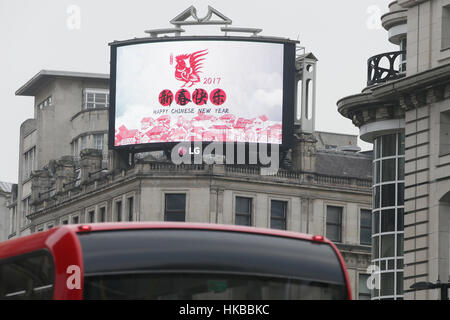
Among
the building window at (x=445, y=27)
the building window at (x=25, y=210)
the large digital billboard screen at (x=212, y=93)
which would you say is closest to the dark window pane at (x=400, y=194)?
the building window at (x=445, y=27)

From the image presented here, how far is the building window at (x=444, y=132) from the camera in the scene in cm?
4094

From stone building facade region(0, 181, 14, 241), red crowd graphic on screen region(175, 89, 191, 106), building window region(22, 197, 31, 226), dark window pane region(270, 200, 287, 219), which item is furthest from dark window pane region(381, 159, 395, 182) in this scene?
stone building facade region(0, 181, 14, 241)

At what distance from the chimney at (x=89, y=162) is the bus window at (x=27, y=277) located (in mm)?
69665

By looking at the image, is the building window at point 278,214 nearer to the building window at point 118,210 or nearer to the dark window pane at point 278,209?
the dark window pane at point 278,209

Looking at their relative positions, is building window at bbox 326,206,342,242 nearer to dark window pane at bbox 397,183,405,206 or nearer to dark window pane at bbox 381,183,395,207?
dark window pane at bbox 381,183,395,207

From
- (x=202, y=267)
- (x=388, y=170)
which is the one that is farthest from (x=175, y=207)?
(x=202, y=267)

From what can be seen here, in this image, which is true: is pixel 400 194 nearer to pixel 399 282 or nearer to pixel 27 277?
pixel 399 282

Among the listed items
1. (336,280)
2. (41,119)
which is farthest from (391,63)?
(41,119)

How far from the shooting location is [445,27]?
40906mm

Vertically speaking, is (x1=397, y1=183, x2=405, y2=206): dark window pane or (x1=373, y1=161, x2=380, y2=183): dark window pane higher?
(x1=373, y1=161, x2=380, y2=183): dark window pane

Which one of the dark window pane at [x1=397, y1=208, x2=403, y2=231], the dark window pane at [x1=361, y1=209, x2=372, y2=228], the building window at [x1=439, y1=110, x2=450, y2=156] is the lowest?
the dark window pane at [x1=397, y1=208, x2=403, y2=231]

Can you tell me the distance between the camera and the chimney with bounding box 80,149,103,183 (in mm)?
88312

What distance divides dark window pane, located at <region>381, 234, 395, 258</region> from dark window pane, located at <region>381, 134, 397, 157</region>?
104 inches
